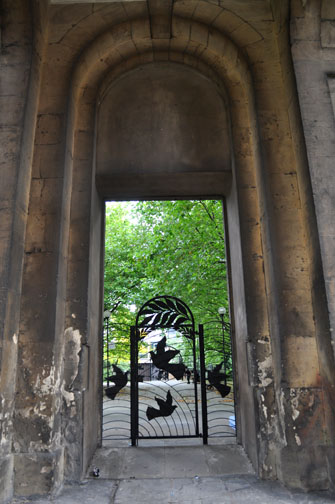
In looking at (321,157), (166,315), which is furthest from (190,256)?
(321,157)

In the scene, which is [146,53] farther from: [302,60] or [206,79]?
[302,60]

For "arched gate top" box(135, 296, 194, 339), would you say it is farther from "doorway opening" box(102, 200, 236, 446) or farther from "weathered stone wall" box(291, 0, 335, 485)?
"weathered stone wall" box(291, 0, 335, 485)

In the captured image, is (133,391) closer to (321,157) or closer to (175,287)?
(321,157)

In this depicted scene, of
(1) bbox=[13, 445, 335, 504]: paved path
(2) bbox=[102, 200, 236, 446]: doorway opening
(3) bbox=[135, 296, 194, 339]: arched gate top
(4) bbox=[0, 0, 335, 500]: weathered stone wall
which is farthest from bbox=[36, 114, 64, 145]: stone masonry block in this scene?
(1) bbox=[13, 445, 335, 504]: paved path

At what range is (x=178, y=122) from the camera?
20.6 feet

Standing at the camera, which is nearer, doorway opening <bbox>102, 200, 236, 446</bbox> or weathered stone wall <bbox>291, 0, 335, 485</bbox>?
weathered stone wall <bbox>291, 0, 335, 485</bbox>

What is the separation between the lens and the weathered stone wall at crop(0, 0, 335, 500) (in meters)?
4.09

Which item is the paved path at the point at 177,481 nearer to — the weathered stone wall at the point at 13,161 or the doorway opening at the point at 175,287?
the weathered stone wall at the point at 13,161

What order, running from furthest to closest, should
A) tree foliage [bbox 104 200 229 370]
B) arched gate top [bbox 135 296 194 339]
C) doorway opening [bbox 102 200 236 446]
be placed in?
1. tree foliage [bbox 104 200 229 370]
2. doorway opening [bbox 102 200 236 446]
3. arched gate top [bbox 135 296 194 339]

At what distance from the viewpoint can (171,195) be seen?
6.49 m

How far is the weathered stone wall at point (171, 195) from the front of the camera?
4094mm

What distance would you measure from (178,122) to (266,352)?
4140mm

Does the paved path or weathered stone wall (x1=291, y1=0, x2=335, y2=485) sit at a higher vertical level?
weathered stone wall (x1=291, y1=0, x2=335, y2=485)

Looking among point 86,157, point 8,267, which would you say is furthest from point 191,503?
point 86,157
